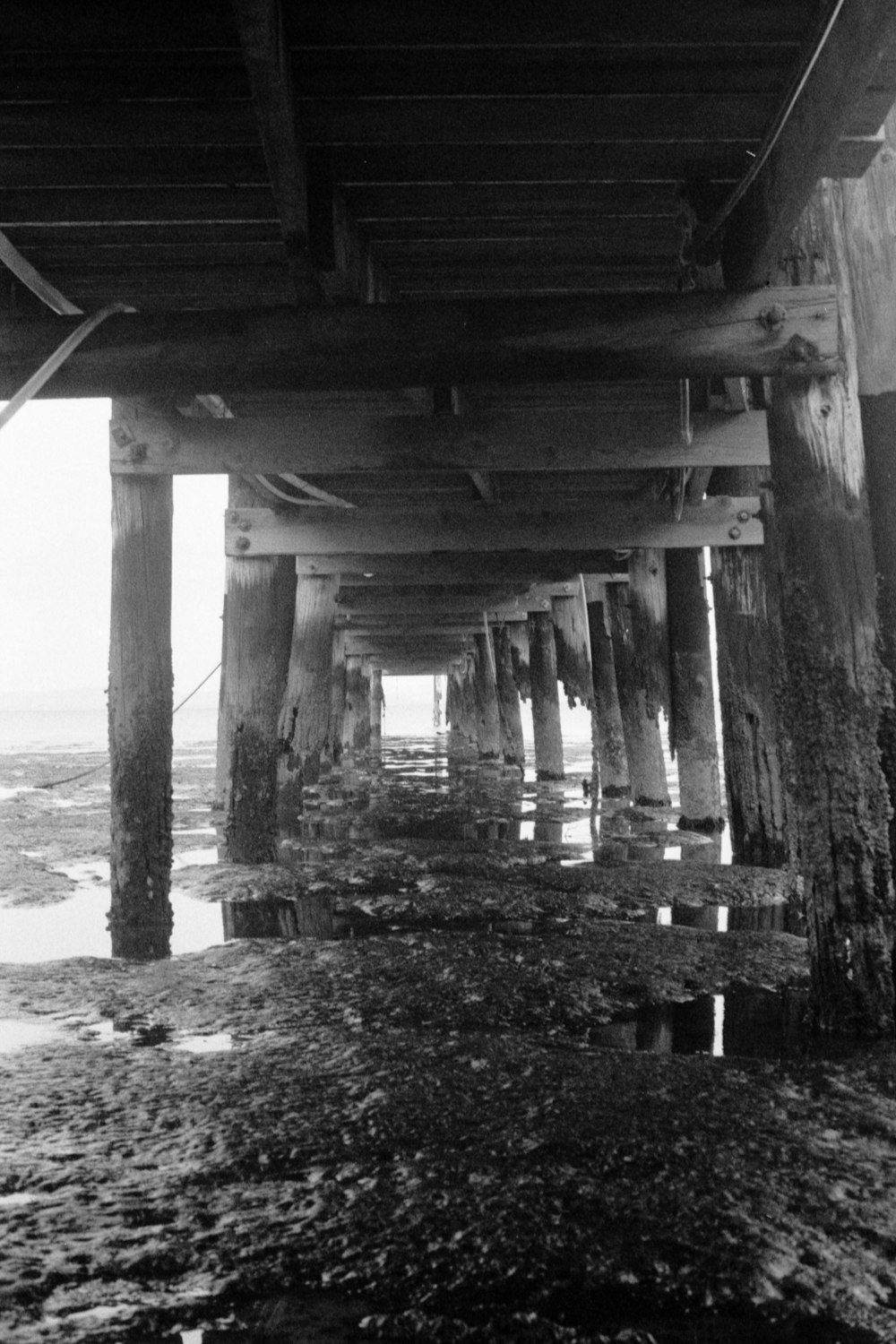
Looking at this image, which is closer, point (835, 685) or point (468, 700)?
point (835, 685)

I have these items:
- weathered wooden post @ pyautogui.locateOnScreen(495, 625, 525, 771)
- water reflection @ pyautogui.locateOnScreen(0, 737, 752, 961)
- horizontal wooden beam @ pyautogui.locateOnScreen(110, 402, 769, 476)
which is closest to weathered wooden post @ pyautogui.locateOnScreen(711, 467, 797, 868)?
Answer: water reflection @ pyautogui.locateOnScreen(0, 737, 752, 961)

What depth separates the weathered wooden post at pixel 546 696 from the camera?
14.5 metres

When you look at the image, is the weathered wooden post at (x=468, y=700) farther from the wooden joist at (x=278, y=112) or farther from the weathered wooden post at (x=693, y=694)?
the wooden joist at (x=278, y=112)

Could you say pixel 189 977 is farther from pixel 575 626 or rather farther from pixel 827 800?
pixel 575 626

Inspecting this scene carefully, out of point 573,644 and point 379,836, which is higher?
Result: point 573,644

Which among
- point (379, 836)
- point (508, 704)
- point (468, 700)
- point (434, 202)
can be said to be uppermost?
point (434, 202)

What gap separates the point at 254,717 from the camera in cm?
703

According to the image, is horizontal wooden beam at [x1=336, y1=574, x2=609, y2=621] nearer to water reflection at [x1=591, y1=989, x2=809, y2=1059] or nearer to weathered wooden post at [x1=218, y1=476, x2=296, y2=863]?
weathered wooden post at [x1=218, y1=476, x2=296, y2=863]

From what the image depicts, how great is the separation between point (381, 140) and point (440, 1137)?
105 inches

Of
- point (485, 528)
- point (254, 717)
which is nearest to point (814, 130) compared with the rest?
point (254, 717)

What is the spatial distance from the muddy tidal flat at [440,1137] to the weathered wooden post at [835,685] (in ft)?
0.90

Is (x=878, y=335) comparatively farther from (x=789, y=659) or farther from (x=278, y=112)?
(x=278, y=112)

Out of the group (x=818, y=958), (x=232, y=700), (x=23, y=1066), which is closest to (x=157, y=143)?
(x=23, y=1066)

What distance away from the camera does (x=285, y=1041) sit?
3320 mm
